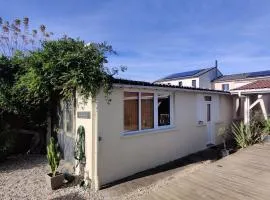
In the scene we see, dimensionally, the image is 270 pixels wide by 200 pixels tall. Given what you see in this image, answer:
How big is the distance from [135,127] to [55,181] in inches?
129

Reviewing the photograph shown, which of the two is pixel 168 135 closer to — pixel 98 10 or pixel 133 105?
pixel 133 105

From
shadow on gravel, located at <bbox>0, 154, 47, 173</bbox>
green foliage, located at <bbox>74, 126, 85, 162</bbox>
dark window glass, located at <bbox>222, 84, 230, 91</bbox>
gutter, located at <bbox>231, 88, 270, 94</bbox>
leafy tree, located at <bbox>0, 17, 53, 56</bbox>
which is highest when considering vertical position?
leafy tree, located at <bbox>0, 17, 53, 56</bbox>

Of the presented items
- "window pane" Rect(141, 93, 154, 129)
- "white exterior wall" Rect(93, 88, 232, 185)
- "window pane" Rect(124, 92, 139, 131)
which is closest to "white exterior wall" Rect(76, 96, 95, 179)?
"white exterior wall" Rect(93, 88, 232, 185)

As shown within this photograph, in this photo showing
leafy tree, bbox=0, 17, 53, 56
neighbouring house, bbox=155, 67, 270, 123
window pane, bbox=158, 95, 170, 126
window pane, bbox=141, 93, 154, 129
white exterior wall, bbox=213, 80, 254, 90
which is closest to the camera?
window pane, bbox=141, 93, 154, 129

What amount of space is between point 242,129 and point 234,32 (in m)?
7.73

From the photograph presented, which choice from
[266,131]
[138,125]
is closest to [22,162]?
[138,125]

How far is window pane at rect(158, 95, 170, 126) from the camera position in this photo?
981cm

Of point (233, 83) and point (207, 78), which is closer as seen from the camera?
point (233, 83)

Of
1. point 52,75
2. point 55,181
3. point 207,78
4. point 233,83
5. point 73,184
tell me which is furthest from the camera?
point 207,78

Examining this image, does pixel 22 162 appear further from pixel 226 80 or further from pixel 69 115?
pixel 226 80

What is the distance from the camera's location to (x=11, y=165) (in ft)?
31.9

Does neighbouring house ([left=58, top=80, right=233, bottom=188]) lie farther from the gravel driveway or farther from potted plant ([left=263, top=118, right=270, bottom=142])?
potted plant ([left=263, top=118, right=270, bottom=142])

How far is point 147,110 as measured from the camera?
30.3 ft

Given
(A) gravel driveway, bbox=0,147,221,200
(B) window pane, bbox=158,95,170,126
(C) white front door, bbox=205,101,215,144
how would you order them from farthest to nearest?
(C) white front door, bbox=205,101,215,144 < (B) window pane, bbox=158,95,170,126 < (A) gravel driveway, bbox=0,147,221,200
